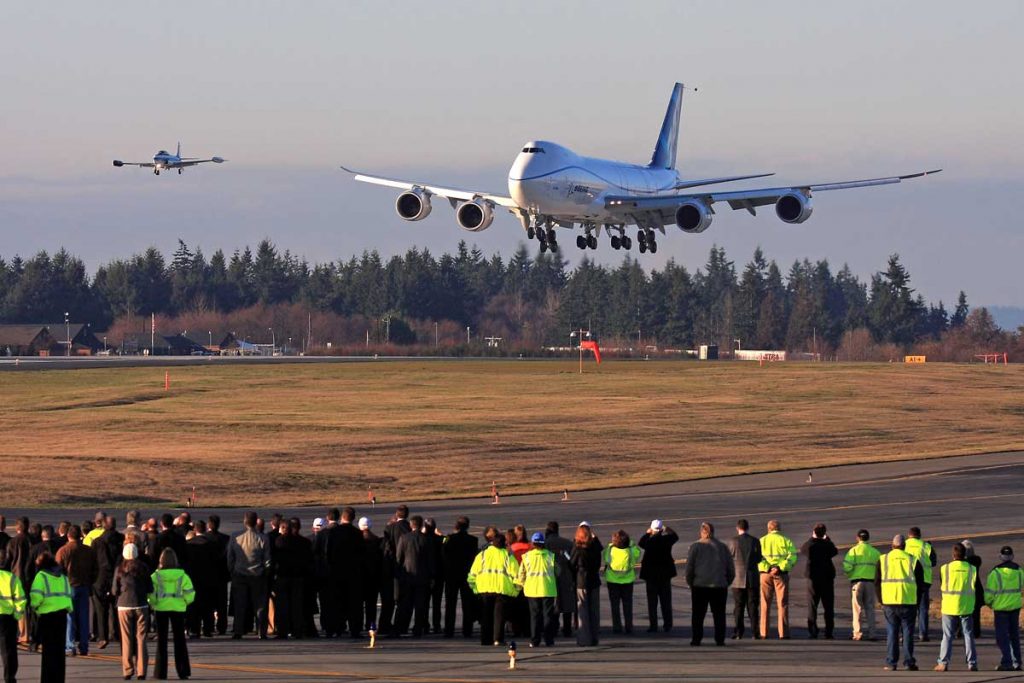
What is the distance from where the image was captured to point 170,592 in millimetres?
24531

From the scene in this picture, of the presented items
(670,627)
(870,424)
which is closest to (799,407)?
(870,424)

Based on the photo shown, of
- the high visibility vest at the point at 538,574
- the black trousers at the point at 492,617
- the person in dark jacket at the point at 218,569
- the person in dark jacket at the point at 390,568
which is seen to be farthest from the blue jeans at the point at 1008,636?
the person in dark jacket at the point at 218,569

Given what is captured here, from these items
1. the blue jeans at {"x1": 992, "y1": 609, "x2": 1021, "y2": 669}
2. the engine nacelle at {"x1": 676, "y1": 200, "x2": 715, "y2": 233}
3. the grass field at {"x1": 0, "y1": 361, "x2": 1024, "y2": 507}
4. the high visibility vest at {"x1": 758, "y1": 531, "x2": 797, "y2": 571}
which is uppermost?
the engine nacelle at {"x1": 676, "y1": 200, "x2": 715, "y2": 233}

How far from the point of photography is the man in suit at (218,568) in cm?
2880

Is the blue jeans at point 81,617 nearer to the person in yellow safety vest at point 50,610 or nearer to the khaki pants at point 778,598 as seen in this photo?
the person in yellow safety vest at point 50,610

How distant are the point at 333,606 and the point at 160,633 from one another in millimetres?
5689

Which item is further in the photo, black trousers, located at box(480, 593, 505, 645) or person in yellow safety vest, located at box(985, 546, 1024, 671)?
black trousers, located at box(480, 593, 505, 645)

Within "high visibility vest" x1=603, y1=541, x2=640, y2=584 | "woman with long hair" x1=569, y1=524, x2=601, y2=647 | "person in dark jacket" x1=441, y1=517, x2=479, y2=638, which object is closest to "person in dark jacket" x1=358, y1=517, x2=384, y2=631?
"person in dark jacket" x1=441, y1=517, x2=479, y2=638

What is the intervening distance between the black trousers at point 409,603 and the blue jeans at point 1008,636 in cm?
1008

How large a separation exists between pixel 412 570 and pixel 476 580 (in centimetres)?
140

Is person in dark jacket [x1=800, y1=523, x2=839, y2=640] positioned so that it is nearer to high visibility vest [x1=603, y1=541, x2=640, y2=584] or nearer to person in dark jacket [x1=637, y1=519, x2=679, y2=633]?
person in dark jacket [x1=637, y1=519, x2=679, y2=633]

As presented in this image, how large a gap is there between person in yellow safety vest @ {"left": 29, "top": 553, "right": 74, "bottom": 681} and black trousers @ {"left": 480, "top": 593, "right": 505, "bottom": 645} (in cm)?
830

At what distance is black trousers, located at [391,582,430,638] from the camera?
97.8ft

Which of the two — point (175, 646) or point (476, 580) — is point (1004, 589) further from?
point (175, 646)
